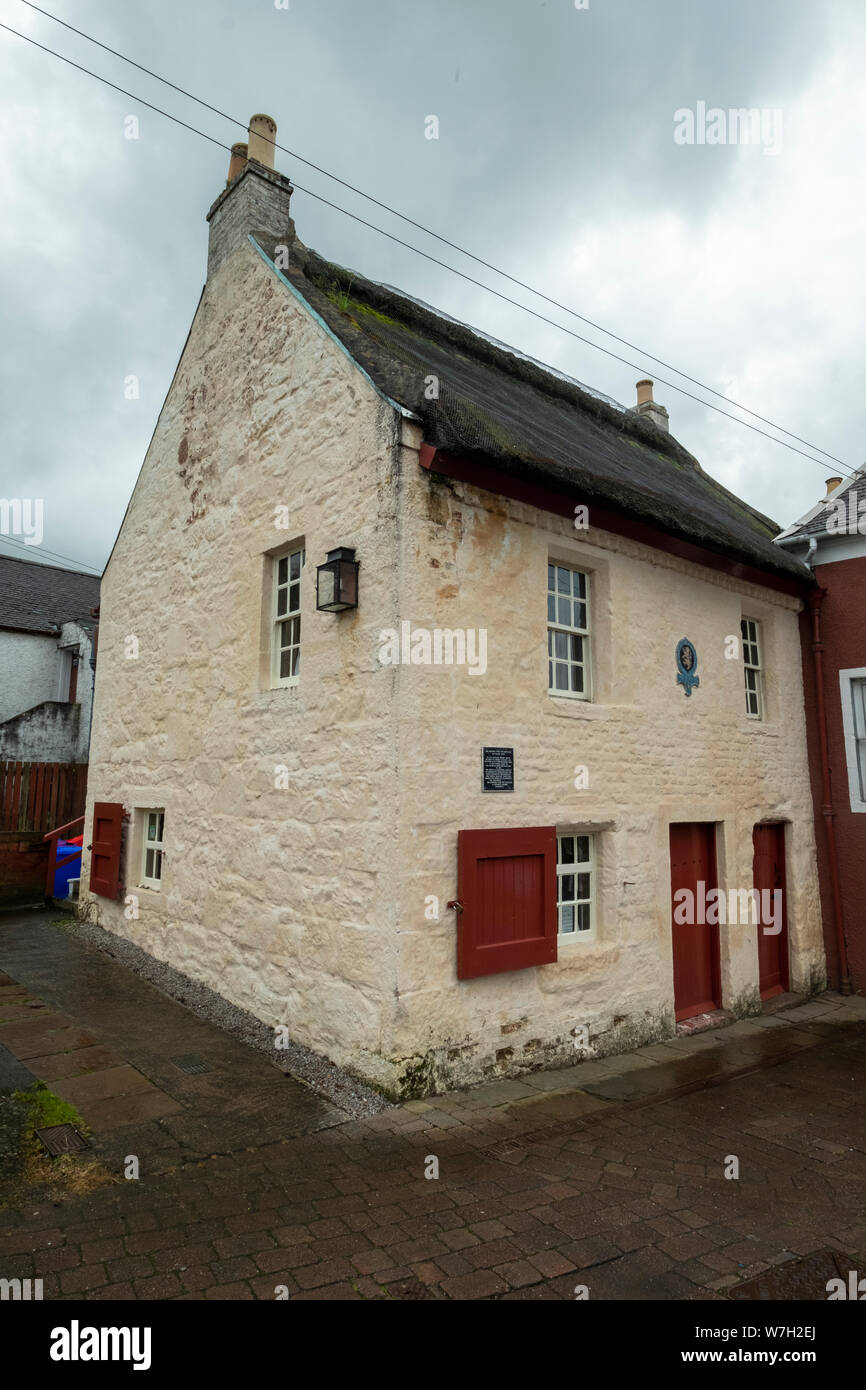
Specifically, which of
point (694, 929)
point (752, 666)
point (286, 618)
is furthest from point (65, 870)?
point (752, 666)

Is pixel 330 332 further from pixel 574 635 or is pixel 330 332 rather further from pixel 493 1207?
pixel 493 1207

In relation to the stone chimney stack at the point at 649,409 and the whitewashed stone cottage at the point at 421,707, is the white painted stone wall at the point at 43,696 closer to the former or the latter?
the whitewashed stone cottage at the point at 421,707

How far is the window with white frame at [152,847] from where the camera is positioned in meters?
9.54

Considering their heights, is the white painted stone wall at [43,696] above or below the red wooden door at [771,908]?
above

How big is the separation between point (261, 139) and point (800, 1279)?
1105cm

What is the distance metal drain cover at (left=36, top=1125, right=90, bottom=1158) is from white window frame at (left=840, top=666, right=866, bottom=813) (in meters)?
9.09

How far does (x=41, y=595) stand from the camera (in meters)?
21.9

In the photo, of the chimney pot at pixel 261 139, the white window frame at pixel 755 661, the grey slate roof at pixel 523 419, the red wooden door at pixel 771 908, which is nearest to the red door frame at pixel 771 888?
the red wooden door at pixel 771 908

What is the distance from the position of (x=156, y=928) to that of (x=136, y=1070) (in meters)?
3.10

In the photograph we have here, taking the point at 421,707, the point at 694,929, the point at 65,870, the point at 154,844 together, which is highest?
the point at 421,707

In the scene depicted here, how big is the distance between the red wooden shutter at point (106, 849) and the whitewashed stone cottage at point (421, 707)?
2.2 inches

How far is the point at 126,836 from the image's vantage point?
9930 mm
